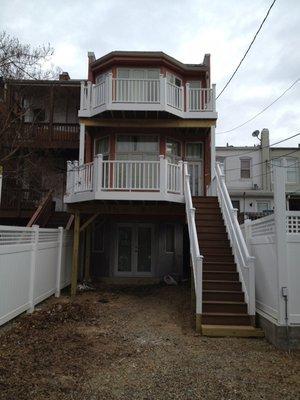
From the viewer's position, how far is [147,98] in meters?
14.7

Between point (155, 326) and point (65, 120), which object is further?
point (65, 120)

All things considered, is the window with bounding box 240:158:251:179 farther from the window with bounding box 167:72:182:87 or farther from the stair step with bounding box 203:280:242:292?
the stair step with bounding box 203:280:242:292

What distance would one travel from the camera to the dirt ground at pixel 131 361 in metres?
4.95

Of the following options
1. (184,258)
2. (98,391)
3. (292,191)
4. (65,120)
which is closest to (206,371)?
(98,391)

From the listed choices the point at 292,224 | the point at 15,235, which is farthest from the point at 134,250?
the point at 292,224

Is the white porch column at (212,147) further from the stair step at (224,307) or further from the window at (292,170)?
→ the window at (292,170)

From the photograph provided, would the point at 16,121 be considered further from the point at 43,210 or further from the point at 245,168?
the point at 245,168

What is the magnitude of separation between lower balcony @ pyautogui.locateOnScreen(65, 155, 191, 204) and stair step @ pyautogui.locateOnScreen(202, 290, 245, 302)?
4.05 m

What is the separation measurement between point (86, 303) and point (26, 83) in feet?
32.3

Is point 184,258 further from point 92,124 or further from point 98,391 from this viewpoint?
point 98,391

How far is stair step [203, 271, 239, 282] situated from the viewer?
9.62 meters

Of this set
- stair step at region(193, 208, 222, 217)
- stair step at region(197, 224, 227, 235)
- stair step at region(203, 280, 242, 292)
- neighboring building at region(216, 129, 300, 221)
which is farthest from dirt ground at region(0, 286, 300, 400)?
neighboring building at region(216, 129, 300, 221)

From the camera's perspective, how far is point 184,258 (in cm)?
1650

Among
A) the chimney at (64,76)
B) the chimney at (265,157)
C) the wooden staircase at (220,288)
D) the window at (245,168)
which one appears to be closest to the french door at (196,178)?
the wooden staircase at (220,288)
